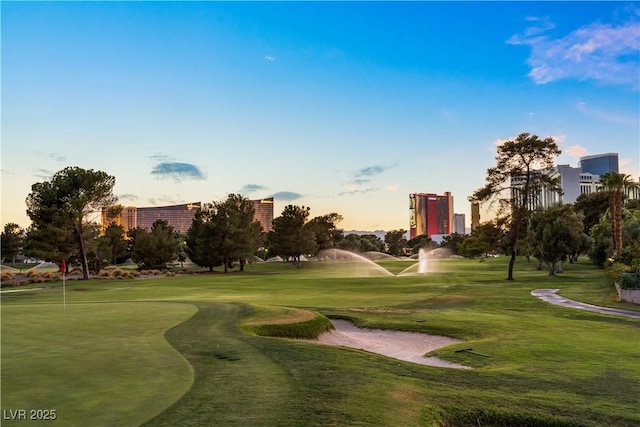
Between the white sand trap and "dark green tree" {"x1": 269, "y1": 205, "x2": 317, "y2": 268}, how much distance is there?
3166 inches

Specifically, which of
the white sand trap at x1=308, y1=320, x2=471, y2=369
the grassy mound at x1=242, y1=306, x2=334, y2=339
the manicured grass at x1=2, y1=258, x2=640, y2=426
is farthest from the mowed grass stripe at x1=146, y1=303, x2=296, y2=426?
the white sand trap at x1=308, y1=320, x2=471, y2=369

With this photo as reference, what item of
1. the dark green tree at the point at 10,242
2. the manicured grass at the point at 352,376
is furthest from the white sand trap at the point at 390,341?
the dark green tree at the point at 10,242

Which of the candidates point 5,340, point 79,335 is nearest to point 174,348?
point 79,335

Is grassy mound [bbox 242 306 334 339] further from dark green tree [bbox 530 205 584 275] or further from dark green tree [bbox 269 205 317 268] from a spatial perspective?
dark green tree [bbox 269 205 317 268]

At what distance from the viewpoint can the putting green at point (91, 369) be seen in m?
7.40

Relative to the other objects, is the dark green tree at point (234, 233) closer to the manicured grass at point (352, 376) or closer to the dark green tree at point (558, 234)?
the dark green tree at point (558, 234)

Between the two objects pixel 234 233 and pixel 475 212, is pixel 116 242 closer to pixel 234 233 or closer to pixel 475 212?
pixel 234 233

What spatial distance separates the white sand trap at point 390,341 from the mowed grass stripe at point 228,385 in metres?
4.64

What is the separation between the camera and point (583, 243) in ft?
195

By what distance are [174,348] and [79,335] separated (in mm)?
3736

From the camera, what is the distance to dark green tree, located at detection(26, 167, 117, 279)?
6138cm

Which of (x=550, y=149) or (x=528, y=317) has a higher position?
(x=550, y=149)

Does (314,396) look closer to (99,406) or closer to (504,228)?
(99,406)

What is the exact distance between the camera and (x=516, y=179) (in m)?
52.9
